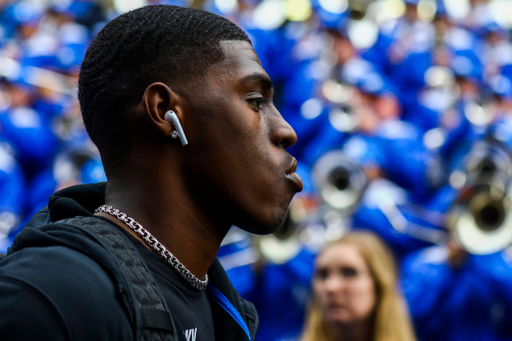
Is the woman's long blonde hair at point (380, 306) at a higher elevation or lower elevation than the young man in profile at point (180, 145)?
lower

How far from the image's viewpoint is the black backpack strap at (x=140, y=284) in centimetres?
94

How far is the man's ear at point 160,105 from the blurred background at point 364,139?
3144mm

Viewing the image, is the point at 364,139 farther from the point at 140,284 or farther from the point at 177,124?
the point at 140,284

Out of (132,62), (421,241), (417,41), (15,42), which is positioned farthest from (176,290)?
(15,42)

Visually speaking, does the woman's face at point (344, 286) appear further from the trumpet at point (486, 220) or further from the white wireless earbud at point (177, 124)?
the trumpet at point (486, 220)

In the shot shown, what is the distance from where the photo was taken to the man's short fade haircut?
1188 mm

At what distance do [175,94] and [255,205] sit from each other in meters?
0.27

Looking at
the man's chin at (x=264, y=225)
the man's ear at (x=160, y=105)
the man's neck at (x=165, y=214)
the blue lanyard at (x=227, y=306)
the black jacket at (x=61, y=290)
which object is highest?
the man's ear at (x=160, y=105)

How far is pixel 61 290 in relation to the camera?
2.90 feet

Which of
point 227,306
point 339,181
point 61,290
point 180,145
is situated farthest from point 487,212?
point 61,290

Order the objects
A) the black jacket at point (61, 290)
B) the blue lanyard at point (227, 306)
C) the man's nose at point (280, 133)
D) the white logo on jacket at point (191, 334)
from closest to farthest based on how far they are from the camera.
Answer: the black jacket at point (61, 290) → the white logo on jacket at point (191, 334) → the man's nose at point (280, 133) → the blue lanyard at point (227, 306)

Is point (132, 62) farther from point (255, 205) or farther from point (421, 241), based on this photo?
point (421, 241)

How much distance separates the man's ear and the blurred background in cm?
314

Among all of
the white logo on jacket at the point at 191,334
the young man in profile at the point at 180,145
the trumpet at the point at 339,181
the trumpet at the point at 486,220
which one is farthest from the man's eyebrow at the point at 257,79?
the trumpet at the point at 339,181
